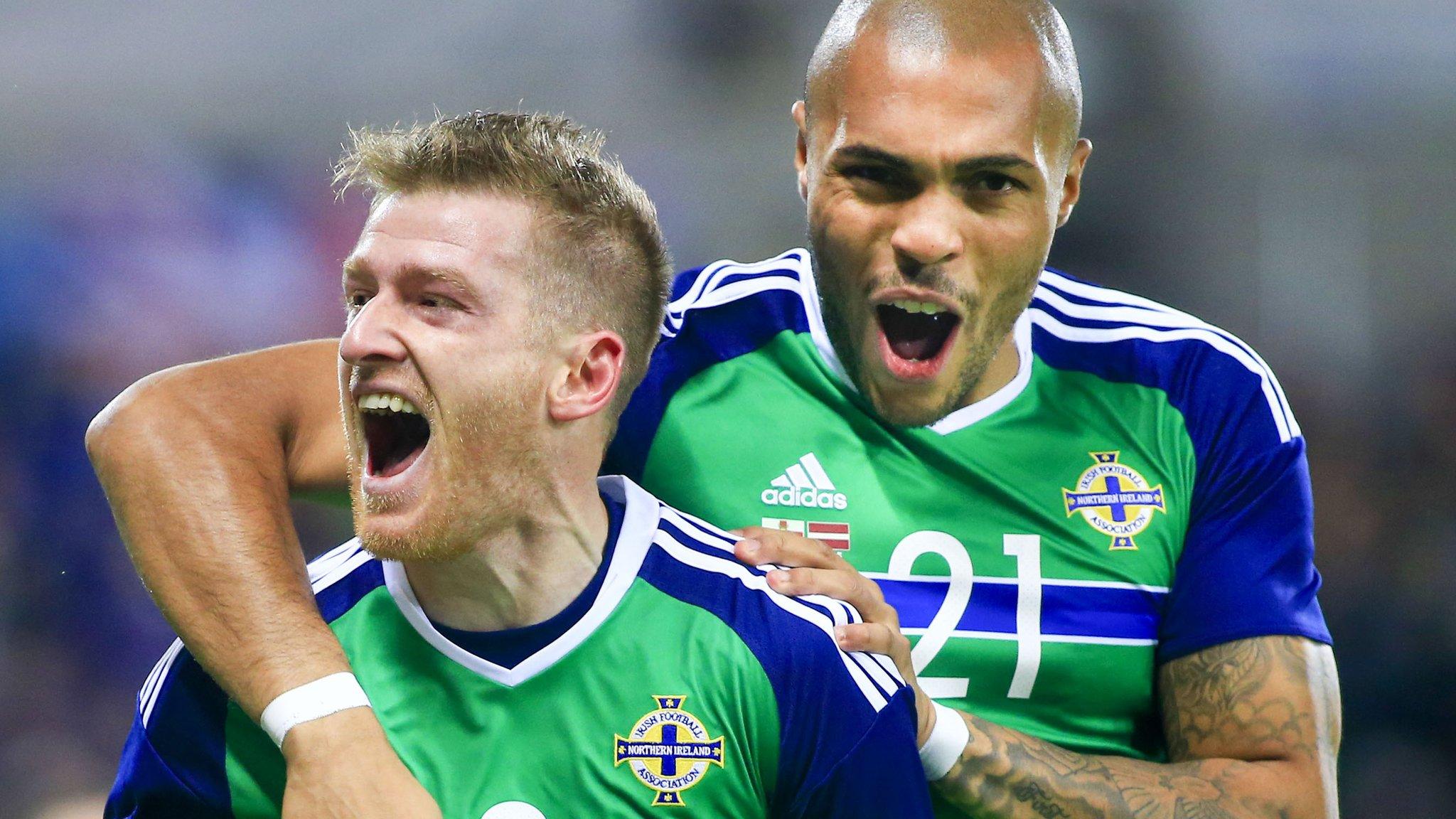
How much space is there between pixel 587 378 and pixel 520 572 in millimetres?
286

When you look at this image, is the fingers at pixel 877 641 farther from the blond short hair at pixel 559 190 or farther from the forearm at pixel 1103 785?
the blond short hair at pixel 559 190

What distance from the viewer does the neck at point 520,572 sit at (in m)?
1.80

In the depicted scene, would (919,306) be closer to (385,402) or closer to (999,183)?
(999,183)

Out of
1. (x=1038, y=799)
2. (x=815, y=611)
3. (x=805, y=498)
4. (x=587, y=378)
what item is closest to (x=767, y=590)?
(x=815, y=611)

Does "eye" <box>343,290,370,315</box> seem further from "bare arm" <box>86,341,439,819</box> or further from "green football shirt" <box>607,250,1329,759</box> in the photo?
"green football shirt" <box>607,250,1329,759</box>

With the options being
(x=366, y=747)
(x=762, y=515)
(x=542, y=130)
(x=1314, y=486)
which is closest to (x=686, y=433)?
(x=762, y=515)

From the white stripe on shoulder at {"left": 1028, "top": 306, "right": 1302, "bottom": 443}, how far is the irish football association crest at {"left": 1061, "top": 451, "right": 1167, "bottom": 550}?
0.75 ft

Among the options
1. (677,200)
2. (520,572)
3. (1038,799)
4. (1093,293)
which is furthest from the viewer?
(677,200)

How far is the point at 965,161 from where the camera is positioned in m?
2.17

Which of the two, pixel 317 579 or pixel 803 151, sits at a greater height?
pixel 803 151

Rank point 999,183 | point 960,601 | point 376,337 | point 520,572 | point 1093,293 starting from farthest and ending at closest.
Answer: point 1093,293, point 960,601, point 999,183, point 520,572, point 376,337

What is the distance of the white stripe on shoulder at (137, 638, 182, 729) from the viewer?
181 centimetres

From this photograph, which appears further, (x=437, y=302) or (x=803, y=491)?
(x=803, y=491)

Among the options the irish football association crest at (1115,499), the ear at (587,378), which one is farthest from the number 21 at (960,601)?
the ear at (587,378)
